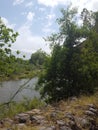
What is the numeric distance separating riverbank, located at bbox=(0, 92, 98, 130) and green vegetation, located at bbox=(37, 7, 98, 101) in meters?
8.09

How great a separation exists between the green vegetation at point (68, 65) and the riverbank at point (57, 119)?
318 inches

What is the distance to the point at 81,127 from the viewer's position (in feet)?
31.7

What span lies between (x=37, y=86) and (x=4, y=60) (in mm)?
6893

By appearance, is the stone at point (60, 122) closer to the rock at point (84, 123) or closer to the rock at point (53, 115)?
the rock at point (53, 115)

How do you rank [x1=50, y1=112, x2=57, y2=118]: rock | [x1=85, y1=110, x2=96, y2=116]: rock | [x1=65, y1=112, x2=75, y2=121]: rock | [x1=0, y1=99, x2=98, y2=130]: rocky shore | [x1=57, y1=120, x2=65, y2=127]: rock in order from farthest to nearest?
1. [x1=85, y1=110, x2=96, y2=116]: rock
2. [x1=65, y1=112, x2=75, y2=121]: rock
3. [x1=50, y1=112, x2=57, y2=118]: rock
4. [x1=57, y1=120, x2=65, y2=127]: rock
5. [x1=0, y1=99, x2=98, y2=130]: rocky shore

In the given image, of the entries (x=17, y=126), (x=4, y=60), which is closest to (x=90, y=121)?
(x=17, y=126)

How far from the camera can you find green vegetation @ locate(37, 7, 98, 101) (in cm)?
2014

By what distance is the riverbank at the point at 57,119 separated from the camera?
28.5 ft

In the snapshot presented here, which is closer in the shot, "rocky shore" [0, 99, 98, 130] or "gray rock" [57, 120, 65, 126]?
"rocky shore" [0, 99, 98, 130]

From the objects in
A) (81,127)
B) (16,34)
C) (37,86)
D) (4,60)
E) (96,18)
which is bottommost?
(81,127)

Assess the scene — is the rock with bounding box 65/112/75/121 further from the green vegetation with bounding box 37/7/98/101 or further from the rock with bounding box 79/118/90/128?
the green vegetation with bounding box 37/7/98/101

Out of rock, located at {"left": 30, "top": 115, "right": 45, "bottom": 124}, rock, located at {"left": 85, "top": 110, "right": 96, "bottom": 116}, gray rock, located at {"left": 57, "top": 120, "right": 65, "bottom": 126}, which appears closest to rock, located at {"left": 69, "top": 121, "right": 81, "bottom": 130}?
gray rock, located at {"left": 57, "top": 120, "right": 65, "bottom": 126}

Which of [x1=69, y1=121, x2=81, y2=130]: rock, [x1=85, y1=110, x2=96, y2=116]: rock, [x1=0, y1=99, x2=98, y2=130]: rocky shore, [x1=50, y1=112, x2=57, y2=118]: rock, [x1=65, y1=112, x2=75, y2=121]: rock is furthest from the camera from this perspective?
[x1=85, y1=110, x2=96, y2=116]: rock

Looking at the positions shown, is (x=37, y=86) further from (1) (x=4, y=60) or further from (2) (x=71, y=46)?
(1) (x=4, y=60)
